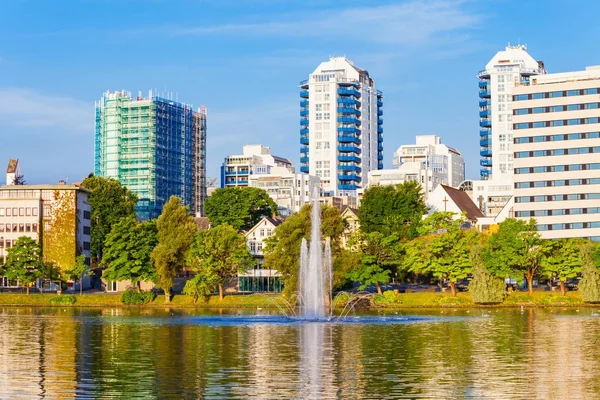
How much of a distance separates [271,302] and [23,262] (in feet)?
133

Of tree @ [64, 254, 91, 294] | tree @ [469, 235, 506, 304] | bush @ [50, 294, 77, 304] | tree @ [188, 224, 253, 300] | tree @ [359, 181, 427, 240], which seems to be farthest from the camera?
tree @ [359, 181, 427, 240]

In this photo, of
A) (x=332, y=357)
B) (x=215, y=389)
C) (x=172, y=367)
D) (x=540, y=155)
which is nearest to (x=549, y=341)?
(x=332, y=357)

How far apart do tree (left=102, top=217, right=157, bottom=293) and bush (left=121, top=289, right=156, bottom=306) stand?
2.53m

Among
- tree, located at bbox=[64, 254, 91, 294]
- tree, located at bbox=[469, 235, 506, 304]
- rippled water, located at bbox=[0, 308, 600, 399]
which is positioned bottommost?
rippled water, located at bbox=[0, 308, 600, 399]

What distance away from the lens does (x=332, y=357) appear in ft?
206

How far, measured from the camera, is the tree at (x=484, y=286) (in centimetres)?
13625

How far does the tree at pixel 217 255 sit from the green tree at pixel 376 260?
17.3 m

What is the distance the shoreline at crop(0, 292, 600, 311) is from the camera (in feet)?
450

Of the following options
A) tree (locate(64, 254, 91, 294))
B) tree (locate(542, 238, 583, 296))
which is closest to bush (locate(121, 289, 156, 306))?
tree (locate(64, 254, 91, 294))

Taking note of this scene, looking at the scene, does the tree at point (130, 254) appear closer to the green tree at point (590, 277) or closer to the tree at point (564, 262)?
the tree at point (564, 262)

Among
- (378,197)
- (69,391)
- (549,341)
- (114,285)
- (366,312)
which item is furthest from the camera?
(378,197)

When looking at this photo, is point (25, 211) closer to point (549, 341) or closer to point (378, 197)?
point (378, 197)

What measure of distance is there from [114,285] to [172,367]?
116789 mm

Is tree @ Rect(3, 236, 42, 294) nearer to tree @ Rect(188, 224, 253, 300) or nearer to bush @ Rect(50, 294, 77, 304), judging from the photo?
bush @ Rect(50, 294, 77, 304)
